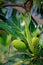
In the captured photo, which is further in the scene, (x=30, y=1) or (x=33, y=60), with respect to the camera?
(x=30, y=1)

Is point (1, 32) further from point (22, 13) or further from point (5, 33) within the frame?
point (22, 13)

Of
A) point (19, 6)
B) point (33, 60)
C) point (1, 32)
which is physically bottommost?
point (33, 60)

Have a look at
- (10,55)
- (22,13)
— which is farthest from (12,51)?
(22,13)

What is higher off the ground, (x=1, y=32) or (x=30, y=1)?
(x=30, y=1)

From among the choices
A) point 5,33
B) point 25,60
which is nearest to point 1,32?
point 5,33

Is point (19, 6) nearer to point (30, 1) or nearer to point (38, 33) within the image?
point (30, 1)

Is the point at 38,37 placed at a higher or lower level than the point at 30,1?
lower
